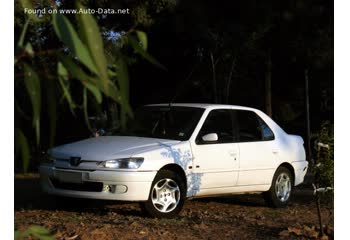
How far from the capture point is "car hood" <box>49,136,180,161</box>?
6.83 metres

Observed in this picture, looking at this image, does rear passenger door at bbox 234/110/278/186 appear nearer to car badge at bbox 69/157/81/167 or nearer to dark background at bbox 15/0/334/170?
dark background at bbox 15/0/334/170

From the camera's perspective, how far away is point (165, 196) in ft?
23.0

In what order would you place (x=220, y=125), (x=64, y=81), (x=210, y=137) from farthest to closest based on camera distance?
1. (x=220, y=125)
2. (x=210, y=137)
3. (x=64, y=81)

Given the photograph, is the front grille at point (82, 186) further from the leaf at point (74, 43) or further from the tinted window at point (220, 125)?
the leaf at point (74, 43)

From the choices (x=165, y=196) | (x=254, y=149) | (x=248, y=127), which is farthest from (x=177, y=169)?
(x=248, y=127)

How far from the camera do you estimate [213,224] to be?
6.56 m

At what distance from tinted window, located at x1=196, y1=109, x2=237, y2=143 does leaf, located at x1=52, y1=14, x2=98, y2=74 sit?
5.96 meters

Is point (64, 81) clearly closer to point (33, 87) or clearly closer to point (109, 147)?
point (33, 87)

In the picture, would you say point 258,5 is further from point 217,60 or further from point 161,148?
point 217,60

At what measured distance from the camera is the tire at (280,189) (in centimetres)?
847

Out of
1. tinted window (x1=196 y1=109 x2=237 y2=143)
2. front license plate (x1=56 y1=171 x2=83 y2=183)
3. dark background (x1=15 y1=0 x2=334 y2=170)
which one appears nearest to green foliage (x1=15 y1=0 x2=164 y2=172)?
dark background (x1=15 y1=0 x2=334 y2=170)

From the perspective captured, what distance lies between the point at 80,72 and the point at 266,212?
655cm

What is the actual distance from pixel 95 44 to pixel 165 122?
615cm
